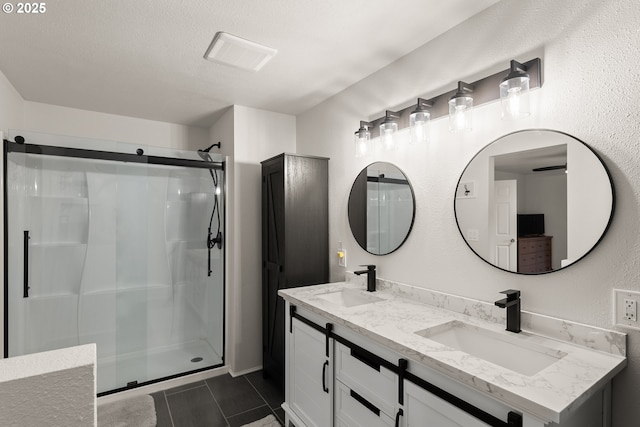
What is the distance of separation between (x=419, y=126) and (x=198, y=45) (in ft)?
4.72

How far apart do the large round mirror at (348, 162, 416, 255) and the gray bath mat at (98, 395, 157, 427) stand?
1970 millimetres

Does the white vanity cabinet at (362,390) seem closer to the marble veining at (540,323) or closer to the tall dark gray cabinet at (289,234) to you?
the marble veining at (540,323)

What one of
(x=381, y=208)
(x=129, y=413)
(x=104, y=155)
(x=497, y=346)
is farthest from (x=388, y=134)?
(x=129, y=413)

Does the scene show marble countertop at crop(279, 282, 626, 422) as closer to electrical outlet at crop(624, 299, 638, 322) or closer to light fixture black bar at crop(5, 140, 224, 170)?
electrical outlet at crop(624, 299, 638, 322)

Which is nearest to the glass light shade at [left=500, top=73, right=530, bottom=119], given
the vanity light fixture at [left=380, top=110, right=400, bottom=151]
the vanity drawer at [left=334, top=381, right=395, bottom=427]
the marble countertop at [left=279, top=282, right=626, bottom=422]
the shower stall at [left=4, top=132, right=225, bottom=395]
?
the vanity light fixture at [left=380, top=110, right=400, bottom=151]

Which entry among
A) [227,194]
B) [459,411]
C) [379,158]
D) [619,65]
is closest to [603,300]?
[459,411]

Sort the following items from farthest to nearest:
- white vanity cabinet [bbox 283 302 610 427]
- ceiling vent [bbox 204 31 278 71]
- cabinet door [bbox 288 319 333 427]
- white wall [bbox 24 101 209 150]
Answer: white wall [bbox 24 101 209 150], ceiling vent [bbox 204 31 278 71], cabinet door [bbox 288 319 333 427], white vanity cabinet [bbox 283 302 610 427]

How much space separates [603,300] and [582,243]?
0.23 metres

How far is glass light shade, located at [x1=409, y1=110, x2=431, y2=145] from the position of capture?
191 centimetres

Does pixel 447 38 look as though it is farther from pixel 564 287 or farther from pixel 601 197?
pixel 564 287

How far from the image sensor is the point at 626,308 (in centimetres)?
123

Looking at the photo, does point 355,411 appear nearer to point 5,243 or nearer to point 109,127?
point 5,243

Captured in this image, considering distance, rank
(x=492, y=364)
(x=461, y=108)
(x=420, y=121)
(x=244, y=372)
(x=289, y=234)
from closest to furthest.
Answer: (x=492, y=364) → (x=461, y=108) → (x=420, y=121) → (x=289, y=234) → (x=244, y=372)

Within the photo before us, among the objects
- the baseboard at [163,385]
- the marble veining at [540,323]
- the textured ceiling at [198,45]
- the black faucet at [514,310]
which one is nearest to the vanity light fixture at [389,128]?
the textured ceiling at [198,45]
